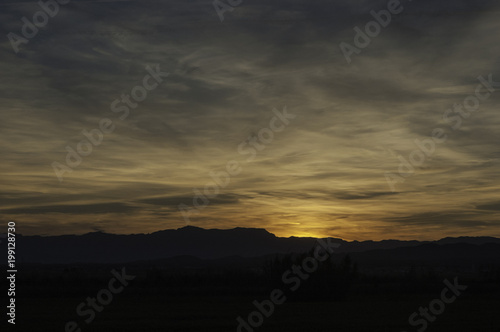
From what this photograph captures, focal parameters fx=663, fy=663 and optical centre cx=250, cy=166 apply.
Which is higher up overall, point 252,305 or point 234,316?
point 252,305

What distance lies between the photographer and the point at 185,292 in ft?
136

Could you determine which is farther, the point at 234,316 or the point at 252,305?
the point at 252,305

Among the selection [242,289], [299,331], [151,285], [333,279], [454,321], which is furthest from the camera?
[151,285]

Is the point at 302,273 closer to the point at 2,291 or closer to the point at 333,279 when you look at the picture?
the point at 333,279

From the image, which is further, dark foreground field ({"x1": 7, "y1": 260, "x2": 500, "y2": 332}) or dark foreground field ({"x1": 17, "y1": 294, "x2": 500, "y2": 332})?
dark foreground field ({"x1": 7, "y1": 260, "x2": 500, "y2": 332})

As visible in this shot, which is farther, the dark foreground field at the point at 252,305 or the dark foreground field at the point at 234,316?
the dark foreground field at the point at 252,305

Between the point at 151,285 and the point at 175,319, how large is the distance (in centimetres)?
2295

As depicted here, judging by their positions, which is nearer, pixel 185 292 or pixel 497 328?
pixel 497 328

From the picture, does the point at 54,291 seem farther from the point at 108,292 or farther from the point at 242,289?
the point at 242,289

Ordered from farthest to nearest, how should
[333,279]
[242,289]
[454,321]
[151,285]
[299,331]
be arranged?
[151,285]
[242,289]
[333,279]
[454,321]
[299,331]

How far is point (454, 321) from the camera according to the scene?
24.4m

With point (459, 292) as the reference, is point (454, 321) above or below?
below

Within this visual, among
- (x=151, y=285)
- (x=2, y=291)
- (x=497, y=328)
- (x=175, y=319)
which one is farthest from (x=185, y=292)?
(x=497, y=328)

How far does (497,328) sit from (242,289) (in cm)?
2256
